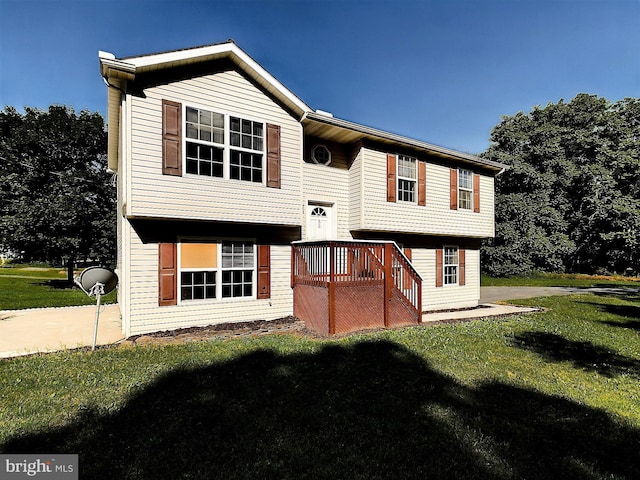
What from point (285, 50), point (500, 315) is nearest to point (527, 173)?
point (500, 315)

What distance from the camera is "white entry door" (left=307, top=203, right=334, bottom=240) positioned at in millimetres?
10531

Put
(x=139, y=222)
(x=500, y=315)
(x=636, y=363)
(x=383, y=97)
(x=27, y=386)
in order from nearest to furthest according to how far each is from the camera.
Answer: (x=27, y=386), (x=636, y=363), (x=139, y=222), (x=500, y=315), (x=383, y=97)

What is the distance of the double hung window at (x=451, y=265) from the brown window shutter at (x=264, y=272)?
7.33 metres

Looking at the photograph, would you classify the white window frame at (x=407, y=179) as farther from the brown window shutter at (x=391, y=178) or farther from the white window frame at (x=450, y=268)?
the white window frame at (x=450, y=268)

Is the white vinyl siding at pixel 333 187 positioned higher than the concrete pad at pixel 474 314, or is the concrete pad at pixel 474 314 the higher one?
the white vinyl siding at pixel 333 187

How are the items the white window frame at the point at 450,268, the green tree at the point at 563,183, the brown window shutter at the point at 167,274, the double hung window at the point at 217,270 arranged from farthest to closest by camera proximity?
the green tree at the point at 563,183 → the white window frame at the point at 450,268 → the double hung window at the point at 217,270 → the brown window shutter at the point at 167,274

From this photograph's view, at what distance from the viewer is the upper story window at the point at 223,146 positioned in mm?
7906

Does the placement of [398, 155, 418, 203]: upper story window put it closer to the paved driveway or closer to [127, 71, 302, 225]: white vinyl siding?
[127, 71, 302, 225]: white vinyl siding

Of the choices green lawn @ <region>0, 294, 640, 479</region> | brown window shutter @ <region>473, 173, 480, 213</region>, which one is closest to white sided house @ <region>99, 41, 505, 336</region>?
green lawn @ <region>0, 294, 640, 479</region>

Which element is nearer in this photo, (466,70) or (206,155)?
(206,155)

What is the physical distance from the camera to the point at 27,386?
15.0 feet

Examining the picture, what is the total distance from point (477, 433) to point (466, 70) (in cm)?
1331

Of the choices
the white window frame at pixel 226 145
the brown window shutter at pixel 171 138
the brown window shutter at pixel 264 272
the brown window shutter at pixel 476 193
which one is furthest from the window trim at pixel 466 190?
the brown window shutter at pixel 171 138

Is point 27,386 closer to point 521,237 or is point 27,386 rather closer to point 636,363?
point 636,363
